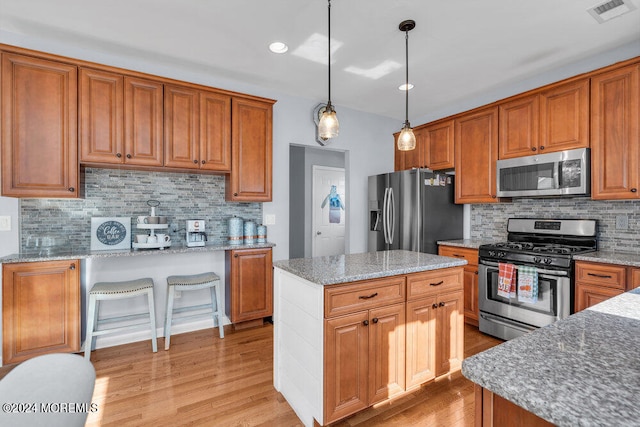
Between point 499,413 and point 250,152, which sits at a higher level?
point 250,152

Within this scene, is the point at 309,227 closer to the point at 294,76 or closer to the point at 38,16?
the point at 294,76

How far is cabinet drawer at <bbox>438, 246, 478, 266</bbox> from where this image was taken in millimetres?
3286

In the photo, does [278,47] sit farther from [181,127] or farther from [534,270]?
[534,270]

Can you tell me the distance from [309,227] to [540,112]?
3.76 m

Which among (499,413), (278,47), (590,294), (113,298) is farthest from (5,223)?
(590,294)

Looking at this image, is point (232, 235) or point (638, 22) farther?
point (232, 235)

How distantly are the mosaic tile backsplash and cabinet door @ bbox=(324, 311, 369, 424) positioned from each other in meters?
2.12

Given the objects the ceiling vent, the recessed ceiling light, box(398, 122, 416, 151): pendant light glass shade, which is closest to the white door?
the recessed ceiling light

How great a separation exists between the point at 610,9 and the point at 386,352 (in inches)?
108

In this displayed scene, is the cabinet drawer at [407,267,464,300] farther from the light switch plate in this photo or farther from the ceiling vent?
the light switch plate

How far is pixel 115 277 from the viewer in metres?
2.93

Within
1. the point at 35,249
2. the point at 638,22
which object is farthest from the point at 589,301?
the point at 35,249

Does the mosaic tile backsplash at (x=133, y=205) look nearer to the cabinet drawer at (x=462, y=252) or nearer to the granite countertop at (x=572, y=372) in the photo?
the cabinet drawer at (x=462, y=252)

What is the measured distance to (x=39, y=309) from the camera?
242 centimetres
